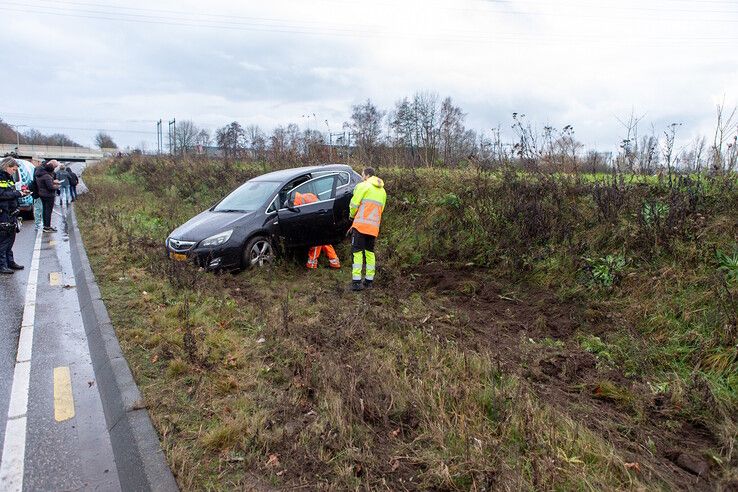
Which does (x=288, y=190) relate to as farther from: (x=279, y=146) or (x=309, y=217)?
(x=279, y=146)

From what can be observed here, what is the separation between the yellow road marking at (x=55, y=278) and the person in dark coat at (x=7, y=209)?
2.14ft

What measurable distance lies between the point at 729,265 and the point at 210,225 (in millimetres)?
7138

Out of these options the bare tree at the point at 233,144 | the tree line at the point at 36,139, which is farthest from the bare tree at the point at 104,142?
the bare tree at the point at 233,144

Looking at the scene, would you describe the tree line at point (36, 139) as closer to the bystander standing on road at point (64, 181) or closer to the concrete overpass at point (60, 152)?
the concrete overpass at point (60, 152)

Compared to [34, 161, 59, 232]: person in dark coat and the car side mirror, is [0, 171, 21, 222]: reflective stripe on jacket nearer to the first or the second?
[34, 161, 59, 232]: person in dark coat

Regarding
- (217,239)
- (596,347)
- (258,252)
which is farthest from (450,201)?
(596,347)

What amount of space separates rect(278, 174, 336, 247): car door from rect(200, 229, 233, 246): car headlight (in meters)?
0.96

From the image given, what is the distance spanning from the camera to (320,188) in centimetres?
895

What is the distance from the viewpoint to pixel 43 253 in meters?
10.2

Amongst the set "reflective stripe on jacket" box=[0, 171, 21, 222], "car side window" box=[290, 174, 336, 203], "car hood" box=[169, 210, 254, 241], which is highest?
"car side window" box=[290, 174, 336, 203]

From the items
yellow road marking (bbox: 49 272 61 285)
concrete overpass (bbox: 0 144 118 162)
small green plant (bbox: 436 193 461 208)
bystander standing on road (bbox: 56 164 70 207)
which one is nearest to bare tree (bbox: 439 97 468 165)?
small green plant (bbox: 436 193 461 208)

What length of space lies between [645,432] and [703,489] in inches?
23.0

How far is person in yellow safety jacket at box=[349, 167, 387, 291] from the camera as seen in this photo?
292 inches

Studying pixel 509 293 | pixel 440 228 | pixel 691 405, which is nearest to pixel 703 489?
pixel 691 405
